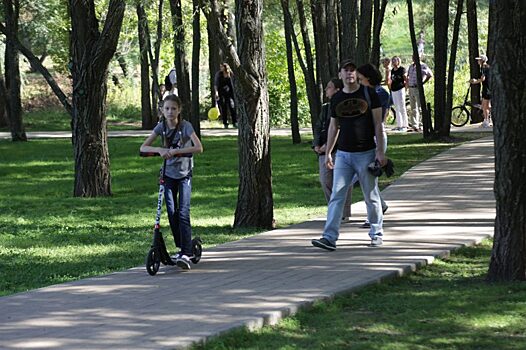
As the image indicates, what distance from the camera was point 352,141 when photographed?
1214 cm

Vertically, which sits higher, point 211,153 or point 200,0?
point 200,0

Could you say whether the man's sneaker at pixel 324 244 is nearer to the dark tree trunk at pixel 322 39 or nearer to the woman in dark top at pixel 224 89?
the dark tree trunk at pixel 322 39

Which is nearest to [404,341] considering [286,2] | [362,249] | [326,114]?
[362,249]

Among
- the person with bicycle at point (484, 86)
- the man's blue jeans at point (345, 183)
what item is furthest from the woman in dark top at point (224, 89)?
the man's blue jeans at point (345, 183)

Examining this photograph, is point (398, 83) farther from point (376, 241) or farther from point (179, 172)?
point (179, 172)

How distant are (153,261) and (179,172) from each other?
0.86m

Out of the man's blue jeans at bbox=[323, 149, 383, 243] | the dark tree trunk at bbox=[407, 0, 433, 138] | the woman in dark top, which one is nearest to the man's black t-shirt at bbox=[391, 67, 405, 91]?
the dark tree trunk at bbox=[407, 0, 433, 138]

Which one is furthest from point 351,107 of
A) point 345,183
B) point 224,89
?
point 224,89

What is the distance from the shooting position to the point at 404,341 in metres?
7.89

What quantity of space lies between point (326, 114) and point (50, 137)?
862 inches

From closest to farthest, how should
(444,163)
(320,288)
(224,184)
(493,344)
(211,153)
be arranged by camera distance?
(493,344) < (320,288) < (224,184) < (444,163) < (211,153)

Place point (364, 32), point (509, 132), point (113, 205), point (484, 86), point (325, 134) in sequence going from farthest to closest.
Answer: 1. point (484, 86)
2. point (364, 32)
3. point (113, 205)
4. point (325, 134)
5. point (509, 132)

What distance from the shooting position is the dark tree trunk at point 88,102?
755 inches

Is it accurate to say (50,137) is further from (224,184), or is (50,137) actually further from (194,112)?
(224,184)
